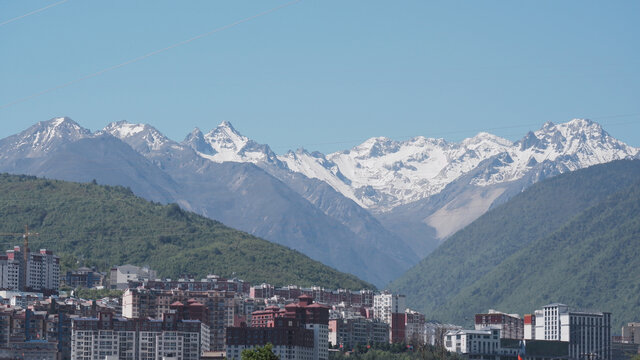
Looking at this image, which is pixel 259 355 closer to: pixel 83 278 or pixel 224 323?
pixel 224 323

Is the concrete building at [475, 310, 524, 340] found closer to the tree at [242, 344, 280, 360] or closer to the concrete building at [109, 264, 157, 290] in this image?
the concrete building at [109, 264, 157, 290]

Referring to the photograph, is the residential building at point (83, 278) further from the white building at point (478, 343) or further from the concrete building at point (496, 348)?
the white building at point (478, 343)

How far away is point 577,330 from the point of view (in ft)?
500

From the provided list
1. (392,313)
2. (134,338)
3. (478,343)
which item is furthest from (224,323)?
(392,313)

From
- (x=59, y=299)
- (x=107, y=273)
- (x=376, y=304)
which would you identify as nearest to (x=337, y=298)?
(x=376, y=304)

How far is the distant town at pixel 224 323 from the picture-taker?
4825 inches

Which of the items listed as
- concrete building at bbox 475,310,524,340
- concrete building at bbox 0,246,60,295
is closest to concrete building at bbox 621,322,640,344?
concrete building at bbox 475,310,524,340

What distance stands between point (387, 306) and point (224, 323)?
34841 millimetres

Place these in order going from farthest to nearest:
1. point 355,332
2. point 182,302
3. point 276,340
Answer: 1. point 355,332
2. point 182,302
3. point 276,340

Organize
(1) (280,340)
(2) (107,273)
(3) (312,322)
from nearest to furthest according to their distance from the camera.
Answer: (1) (280,340), (3) (312,322), (2) (107,273)

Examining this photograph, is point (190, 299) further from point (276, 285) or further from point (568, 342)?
point (276, 285)

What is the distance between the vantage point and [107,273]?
7485 inches

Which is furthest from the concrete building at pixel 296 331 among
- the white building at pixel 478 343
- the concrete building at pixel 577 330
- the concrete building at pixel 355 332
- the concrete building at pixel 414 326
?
the concrete building at pixel 577 330

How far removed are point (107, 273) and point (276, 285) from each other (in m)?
22.2
